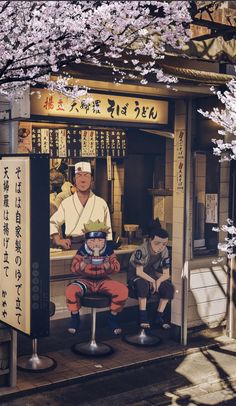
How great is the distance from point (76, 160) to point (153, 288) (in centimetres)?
396

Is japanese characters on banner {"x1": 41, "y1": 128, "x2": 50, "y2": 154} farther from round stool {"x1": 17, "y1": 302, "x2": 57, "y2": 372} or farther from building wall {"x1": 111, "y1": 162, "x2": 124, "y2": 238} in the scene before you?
round stool {"x1": 17, "y1": 302, "x2": 57, "y2": 372}

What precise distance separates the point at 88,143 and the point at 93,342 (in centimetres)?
484

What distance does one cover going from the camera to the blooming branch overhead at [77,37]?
31.2 feet

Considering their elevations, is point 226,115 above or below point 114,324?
above

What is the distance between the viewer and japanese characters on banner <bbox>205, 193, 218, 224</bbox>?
49.5 ft

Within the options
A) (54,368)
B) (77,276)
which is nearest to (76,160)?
(77,276)

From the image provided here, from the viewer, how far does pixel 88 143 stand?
13797 millimetres

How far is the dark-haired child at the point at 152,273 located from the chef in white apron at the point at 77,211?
166cm

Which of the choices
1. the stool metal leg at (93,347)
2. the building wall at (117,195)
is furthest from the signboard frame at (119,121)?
the stool metal leg at (93,347)

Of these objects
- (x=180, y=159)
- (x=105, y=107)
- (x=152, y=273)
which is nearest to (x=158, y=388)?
(x=152, y=273)

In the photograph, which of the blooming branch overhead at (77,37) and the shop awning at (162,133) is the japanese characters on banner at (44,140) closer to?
the blooming branch overhead at (77,37)

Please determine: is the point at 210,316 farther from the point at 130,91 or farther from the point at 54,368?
the point at 130,91

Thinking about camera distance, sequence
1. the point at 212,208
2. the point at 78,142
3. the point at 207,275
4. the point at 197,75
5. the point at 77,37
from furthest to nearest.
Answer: the point at 212,208
the point at 207,275
the point at 78,142
the point at 197,75
the point at 77,37

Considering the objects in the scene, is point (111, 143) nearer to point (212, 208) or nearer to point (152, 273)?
point (212, 208)
